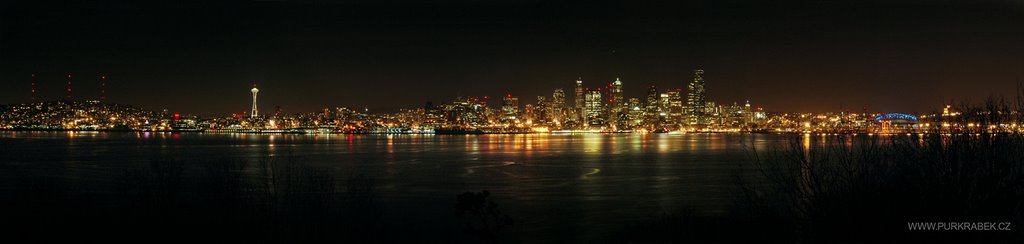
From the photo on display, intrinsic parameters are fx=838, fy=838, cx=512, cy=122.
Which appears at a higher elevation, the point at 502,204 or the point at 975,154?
the point at 975,154

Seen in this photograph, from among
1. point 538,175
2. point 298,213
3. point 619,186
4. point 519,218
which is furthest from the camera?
point 538,175

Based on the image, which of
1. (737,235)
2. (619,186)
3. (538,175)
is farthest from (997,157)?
(538,175)

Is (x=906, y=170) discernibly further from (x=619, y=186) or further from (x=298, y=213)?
(x=619, y=186)

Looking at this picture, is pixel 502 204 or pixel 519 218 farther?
pixel 502 204

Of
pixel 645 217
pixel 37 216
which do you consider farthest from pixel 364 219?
pixel 645 217

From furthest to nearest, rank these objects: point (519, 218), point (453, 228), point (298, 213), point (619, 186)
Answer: point (619, 186) < point (519, 218) < point (453, 228) < point (298, 213)

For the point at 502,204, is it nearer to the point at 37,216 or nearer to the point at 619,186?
the point at 619,186

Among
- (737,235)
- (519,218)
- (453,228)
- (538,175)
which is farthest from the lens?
(538,175)

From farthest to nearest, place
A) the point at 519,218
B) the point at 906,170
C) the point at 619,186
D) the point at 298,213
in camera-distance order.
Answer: the point at 619,186
the point at 519,218
the point at 298,213
the point at 906,170

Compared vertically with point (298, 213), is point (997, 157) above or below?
above
